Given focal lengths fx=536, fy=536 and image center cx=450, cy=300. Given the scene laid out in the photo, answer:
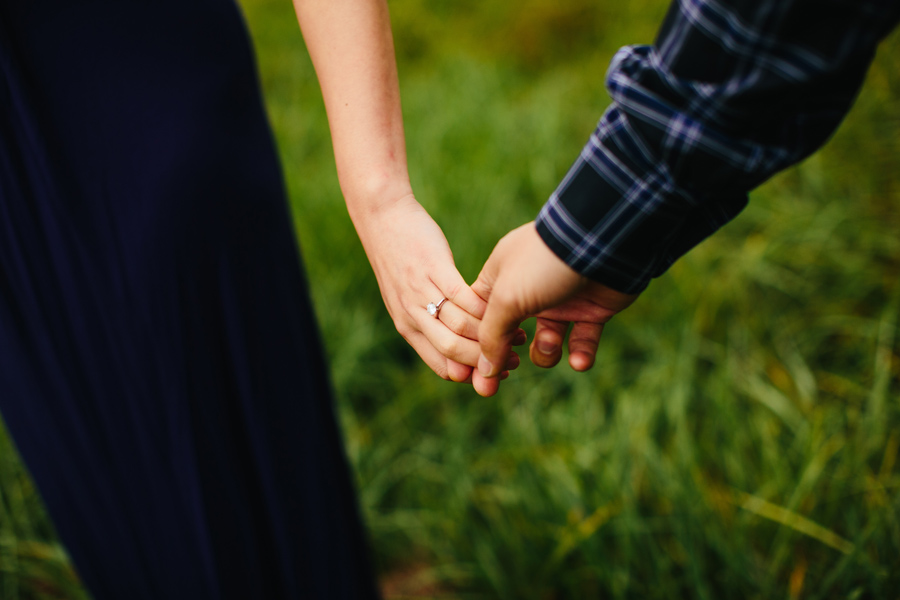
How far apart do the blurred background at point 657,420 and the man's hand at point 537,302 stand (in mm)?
675

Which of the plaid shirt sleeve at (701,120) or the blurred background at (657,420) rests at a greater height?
the plaid shirt sleeve at (701,120)

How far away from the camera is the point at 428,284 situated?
2.06 ft

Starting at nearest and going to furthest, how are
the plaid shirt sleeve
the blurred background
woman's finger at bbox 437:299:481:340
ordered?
1. the plaid shirt sleeve
2. woman's finger at bbox 437:299:481:340
3. the blurred background

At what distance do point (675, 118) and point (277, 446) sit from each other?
0.75 meters

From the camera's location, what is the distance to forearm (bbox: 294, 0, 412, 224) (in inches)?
25.0

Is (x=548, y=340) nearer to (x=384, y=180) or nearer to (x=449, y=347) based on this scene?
(x=449, y=347)

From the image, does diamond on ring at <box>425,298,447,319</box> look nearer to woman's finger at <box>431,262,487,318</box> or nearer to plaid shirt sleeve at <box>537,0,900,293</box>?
woman's finger at <box>431,262,487,318</box>

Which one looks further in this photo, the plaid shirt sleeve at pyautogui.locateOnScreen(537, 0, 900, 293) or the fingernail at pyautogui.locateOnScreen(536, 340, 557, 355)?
the fingernail at pyautogui.locateOnScreen(536, 340, 557, 355)

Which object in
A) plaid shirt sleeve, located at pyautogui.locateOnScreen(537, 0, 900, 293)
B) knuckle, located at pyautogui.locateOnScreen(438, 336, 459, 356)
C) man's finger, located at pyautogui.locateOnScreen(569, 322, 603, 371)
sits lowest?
man's finger, located at pyautogui.locateOnScreen(569, 322, 603, 371)

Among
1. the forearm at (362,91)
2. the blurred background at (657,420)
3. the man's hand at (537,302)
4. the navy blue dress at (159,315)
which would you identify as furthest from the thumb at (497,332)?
the blurred background at (657,420)

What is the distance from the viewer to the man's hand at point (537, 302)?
0.51 metres

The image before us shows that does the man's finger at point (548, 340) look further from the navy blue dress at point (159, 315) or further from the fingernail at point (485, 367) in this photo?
the navy blue dress at point (159, 315)

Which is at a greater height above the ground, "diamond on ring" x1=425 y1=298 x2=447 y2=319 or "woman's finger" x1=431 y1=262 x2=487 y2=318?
"woman's finger" x1=431 y1=262 x2=487 y2=318

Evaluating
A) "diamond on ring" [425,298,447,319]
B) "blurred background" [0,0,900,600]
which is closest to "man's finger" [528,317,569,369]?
"diamond on ring" [425,298,447,319]
